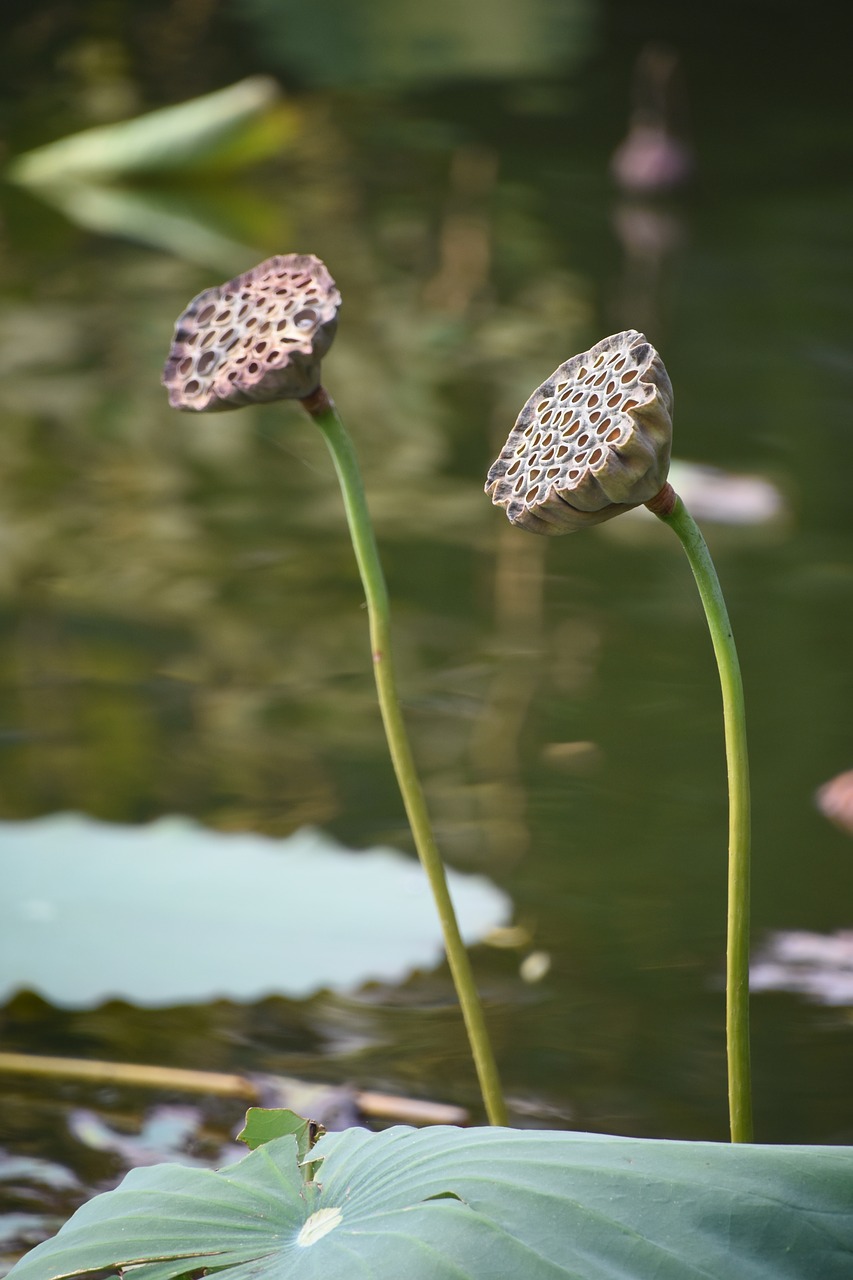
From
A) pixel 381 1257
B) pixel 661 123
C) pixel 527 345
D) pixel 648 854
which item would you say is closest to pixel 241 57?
pixel 661 123

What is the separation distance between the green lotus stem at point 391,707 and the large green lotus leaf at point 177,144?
181 cm

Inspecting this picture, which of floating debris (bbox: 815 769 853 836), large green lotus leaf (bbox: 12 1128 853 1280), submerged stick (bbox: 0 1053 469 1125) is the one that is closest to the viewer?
large green lotus leaf (bbox: 12 1128 853 1280)

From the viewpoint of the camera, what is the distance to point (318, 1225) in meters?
0.33

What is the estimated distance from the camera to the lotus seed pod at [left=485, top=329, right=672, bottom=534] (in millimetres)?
320

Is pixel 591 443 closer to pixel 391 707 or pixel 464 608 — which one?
pixel 391 707

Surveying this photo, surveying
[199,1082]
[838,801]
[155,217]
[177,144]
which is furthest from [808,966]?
[177,144]

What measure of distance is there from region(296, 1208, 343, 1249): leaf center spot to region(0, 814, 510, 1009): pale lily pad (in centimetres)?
31

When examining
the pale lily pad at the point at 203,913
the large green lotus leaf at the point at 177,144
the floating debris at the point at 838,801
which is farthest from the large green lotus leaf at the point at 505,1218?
the large green lotus leaf at the point at 177,144

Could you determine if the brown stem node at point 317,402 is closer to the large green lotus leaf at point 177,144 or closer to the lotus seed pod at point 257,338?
the lotus seed pod at point 257,338

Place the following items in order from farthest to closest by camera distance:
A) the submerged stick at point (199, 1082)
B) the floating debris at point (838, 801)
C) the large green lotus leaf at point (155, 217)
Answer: the large green lotus leaf at point (155, 217), the floating debris at point (838, 801), the submerged stick at point (199, 1082)

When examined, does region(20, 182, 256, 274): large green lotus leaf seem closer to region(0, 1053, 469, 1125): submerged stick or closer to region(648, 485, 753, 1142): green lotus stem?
region(0, 1053, 469, 1125): submerged stick

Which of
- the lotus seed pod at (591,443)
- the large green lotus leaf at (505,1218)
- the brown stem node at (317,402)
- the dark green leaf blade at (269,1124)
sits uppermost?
the brown stem node at (317,402)

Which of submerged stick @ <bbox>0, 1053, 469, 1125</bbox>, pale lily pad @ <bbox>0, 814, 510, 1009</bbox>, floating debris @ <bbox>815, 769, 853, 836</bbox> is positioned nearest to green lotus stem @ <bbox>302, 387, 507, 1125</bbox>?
submerged stick @ <bbox>0, 1053, 469, 1125</bbox>

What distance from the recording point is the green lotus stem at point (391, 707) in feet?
1.34
